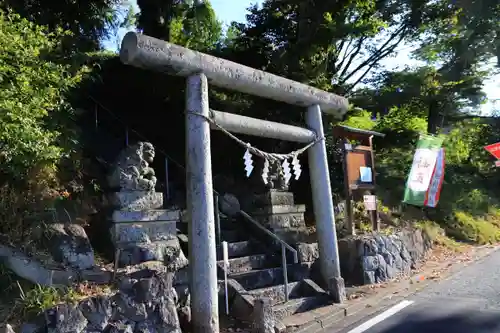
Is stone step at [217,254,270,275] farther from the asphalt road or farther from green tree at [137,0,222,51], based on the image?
green tree at [137,0,222,51]

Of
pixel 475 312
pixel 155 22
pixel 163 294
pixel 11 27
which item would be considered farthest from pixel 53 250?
pixel 155 22

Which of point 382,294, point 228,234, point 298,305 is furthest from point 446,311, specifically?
point 228,234

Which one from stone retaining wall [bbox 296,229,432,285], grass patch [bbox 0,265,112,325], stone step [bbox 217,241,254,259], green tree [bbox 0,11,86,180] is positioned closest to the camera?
grass patch [bbox 0,265,112,325]

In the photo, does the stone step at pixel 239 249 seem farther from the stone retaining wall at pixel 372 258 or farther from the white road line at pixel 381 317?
the white road line at pixel 381 317

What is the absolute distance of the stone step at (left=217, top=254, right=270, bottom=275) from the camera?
6.94 meters

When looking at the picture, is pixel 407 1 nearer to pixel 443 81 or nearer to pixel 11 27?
pixel 443 81

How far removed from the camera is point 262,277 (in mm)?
6902

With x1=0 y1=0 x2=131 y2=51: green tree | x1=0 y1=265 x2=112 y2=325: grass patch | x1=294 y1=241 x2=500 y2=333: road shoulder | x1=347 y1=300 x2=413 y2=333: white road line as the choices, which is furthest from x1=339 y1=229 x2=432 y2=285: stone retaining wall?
x1=0 y1=0 x2=131 y2=51: green tree

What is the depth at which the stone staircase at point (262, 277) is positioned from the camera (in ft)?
19.6

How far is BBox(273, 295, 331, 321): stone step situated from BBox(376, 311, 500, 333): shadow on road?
41.2 inches

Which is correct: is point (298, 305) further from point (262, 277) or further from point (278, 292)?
point (262, 277)

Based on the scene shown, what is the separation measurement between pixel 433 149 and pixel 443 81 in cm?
404

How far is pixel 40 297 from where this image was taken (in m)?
4.46

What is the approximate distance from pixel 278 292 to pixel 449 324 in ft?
7.57
